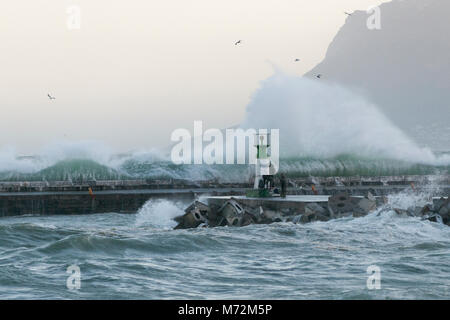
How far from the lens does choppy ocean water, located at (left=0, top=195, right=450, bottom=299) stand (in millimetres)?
14430

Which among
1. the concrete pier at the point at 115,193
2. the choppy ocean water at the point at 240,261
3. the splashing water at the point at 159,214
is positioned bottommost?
the choppy ocean water at the point at 240,261

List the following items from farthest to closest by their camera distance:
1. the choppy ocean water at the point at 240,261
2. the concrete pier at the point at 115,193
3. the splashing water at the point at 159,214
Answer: the concrete pier at the point at 115,193 < the splashing water at the point at 159,214 < the choppy ocean water at the point at 240,261

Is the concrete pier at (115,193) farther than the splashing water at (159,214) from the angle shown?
Yes

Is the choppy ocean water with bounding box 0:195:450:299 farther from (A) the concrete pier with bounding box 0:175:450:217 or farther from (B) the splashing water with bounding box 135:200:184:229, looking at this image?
(A) the concrete pier with bounding box 0:175:450:217

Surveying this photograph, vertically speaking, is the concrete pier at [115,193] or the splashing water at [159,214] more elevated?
the concrete pier at [115,193]

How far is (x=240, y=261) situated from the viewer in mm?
18031

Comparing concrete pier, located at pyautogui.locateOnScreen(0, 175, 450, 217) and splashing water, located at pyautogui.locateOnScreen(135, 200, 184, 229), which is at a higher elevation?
concrete pier, located at pyautogui.locateOnScreen(0, 175, 450, 217)

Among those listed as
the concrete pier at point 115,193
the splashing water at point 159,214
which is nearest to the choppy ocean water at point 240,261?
the splashing water at point 159,214

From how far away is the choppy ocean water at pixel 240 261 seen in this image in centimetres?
1443

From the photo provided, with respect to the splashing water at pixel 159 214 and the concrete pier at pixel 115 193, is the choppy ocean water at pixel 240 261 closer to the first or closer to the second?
the splashing water at pixel 159 214

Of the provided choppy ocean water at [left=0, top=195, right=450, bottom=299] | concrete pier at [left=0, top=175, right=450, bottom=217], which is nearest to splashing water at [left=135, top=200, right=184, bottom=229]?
concrete pier at [left=0, top=175, right=450, bottom=217]

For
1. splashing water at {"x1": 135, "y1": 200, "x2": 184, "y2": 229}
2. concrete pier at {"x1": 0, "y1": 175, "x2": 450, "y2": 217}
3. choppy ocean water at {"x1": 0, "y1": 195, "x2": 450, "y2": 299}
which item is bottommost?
choppy ocean water at {"x1": 0, "y1": 195, "x2": 450, "y2": 299}

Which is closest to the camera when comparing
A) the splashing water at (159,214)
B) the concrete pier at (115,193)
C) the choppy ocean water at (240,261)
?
the choppy ocean water at (240,261)
